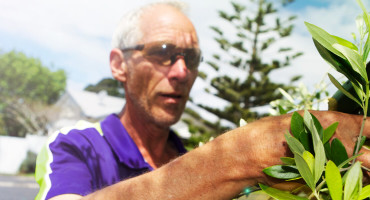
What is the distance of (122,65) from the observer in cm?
196

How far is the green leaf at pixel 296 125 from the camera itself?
1.77ft

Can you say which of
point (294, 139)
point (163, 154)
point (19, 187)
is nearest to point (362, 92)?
point (294, 139)

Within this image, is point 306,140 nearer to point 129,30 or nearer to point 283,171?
point 283,171

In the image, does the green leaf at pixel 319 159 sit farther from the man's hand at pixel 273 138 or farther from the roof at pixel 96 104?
the roof at pixel 96 104

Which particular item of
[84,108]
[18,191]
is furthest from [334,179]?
[84,108]

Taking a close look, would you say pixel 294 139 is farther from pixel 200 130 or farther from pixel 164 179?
pixel 200 130

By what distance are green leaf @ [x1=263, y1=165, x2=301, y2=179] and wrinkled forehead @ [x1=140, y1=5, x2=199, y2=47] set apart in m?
1.35

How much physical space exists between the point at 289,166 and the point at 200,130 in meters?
14.3

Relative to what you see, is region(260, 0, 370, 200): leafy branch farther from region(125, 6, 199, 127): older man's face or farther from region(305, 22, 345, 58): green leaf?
region(125, 6, 199, 127): older man's face

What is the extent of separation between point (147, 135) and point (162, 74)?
0.33 m

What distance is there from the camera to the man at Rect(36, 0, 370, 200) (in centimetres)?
58

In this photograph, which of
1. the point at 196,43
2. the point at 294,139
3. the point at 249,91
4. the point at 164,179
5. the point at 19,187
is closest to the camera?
the point at 294,139

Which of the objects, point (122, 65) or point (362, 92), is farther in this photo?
point (122, 65)

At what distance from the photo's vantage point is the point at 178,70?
178 cm
